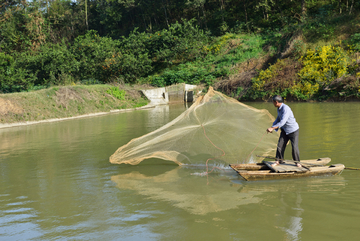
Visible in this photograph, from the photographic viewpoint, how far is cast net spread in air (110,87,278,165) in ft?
22.1

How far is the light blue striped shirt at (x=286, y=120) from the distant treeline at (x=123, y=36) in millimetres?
23843

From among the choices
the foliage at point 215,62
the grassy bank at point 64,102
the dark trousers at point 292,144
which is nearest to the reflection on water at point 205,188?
the dark trousers at point 292,144

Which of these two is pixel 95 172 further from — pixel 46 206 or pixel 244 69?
pixel 244 69

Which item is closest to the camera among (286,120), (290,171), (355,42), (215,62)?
(290,171)

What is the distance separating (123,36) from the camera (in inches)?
1576

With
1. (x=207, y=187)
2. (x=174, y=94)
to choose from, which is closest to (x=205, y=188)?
(x=207, y=187)

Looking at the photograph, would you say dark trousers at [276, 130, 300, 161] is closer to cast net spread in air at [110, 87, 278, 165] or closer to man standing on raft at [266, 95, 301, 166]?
man standing on raft at [266, 95, 301, 166]

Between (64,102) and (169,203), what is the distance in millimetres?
19147

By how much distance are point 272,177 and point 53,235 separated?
3693mm

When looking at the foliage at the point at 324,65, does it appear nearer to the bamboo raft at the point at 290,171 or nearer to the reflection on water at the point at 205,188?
the bamboo raft at the point at 290,171

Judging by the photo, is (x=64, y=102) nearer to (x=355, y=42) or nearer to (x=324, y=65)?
(x=324, y=65)

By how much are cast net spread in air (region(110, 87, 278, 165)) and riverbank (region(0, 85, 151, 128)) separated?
1462cm

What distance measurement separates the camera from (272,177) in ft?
18.5

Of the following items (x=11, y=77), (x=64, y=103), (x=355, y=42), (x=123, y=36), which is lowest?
(x=64, y=103)
